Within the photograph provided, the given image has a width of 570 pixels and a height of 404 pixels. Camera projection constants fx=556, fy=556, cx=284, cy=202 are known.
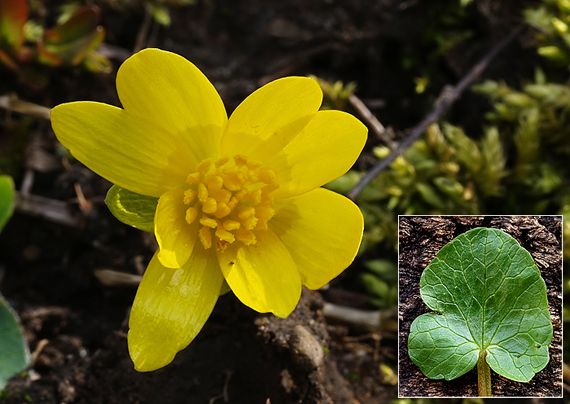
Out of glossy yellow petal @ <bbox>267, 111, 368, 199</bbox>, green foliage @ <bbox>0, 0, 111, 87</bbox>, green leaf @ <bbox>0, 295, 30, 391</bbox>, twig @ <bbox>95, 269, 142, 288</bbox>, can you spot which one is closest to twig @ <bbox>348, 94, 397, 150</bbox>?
glossy yellow petal @ <bbox>267, 111, 368, 199</bbox>

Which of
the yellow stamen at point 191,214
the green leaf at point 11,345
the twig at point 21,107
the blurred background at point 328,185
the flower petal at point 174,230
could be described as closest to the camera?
the flower petal at point 174,230

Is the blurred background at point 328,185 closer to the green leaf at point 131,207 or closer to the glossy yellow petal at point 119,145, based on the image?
the green leaf at point 131,207

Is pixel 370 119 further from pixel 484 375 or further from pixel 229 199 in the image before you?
pixel 484 375

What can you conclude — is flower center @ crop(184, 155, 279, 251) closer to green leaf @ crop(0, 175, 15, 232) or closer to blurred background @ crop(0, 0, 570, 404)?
blurred background @ crop(0, 0, 570, 404)

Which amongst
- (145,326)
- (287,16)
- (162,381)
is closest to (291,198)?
(145,326)

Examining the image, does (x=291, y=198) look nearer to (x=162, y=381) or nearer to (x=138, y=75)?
(x=138, y=75)

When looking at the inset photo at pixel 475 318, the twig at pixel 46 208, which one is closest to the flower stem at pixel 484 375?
the inset photo at pixel 475 318

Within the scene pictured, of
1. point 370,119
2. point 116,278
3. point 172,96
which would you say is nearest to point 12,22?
point 116,278
